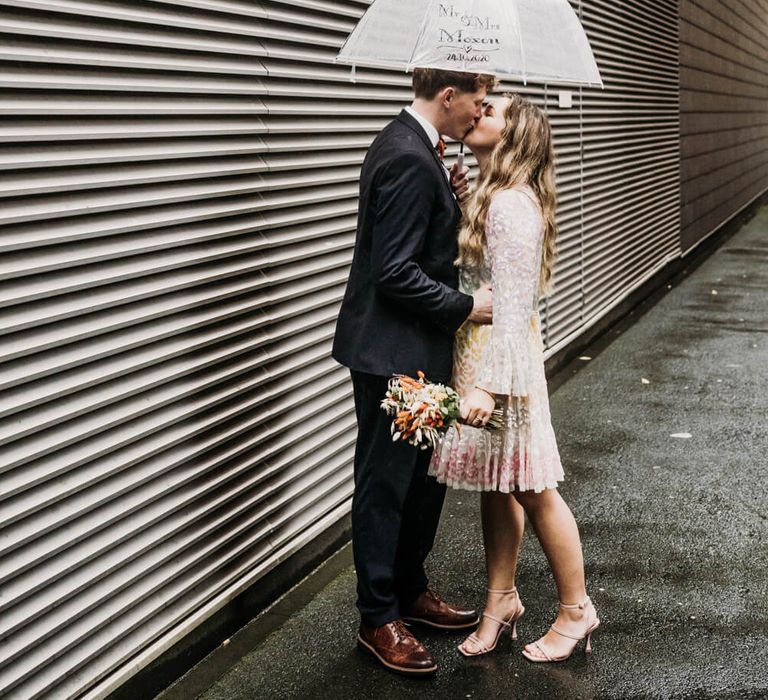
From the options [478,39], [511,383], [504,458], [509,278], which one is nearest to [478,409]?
[511,383]

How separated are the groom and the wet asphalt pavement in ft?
0.86

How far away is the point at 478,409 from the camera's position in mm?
3377

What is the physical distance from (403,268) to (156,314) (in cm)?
84

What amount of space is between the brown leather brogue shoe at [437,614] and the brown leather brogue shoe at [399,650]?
251mm

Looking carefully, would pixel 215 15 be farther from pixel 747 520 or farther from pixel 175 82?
pixel 747 520

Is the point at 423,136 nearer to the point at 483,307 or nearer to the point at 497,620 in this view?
the point at 483,307

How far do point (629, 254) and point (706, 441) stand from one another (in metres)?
4.89

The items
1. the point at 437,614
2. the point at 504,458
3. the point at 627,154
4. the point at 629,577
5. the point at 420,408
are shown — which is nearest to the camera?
the point at 420,408

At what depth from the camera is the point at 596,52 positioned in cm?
927

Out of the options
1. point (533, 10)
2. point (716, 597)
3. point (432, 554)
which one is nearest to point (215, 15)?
point (533, 10)

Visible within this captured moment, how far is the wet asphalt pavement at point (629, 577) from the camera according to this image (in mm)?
3631

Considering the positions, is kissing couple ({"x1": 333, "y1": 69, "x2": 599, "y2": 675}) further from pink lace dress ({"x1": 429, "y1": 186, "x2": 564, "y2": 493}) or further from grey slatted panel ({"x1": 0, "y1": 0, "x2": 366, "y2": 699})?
grey slatted panel ({"x1": 0, "y1": 0, "x2": 366, "y2": 699})

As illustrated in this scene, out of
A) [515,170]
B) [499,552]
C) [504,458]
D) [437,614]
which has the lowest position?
[437,614]

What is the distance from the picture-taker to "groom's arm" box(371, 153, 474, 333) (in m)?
3.34
